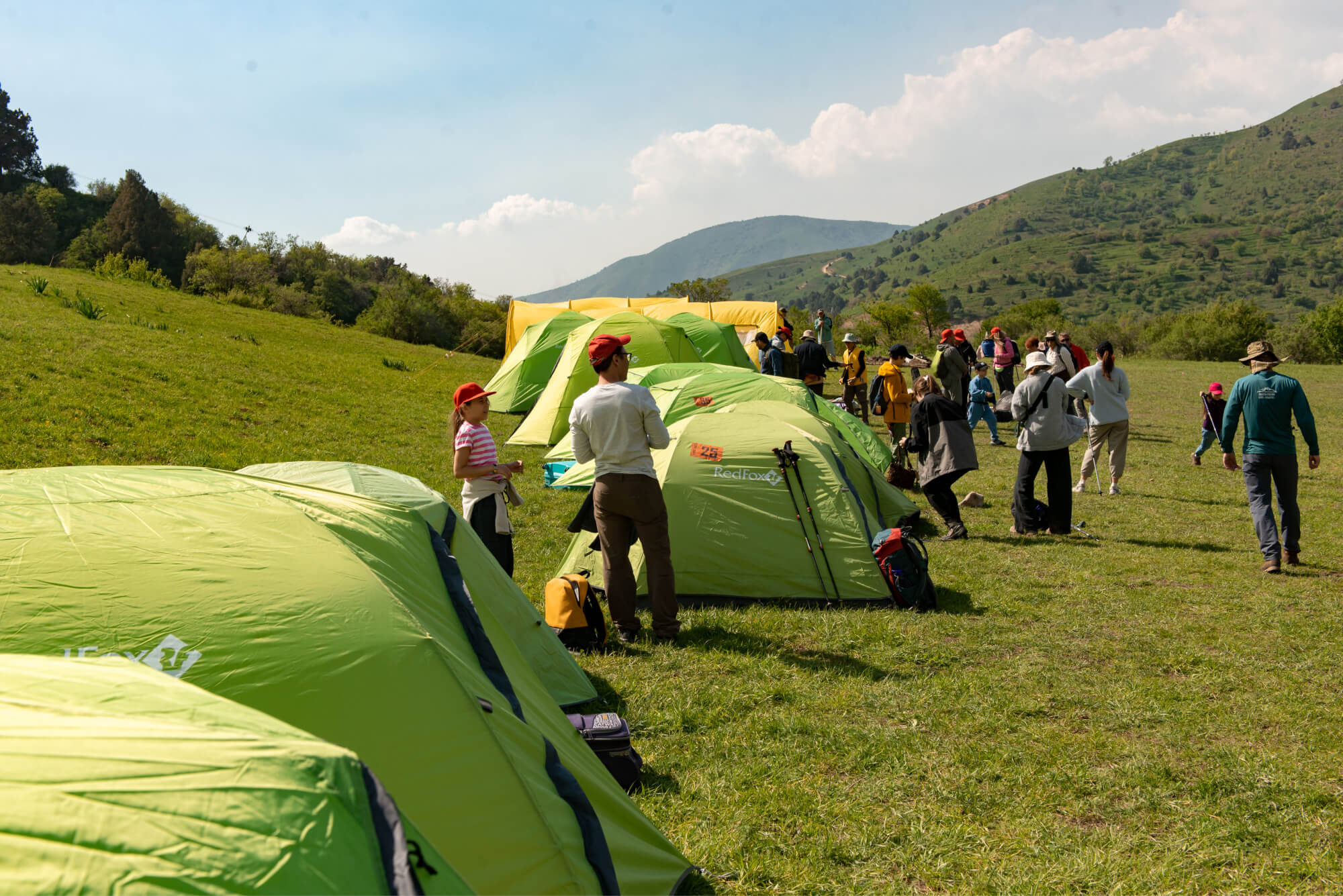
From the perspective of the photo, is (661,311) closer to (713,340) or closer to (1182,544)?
(713,340)

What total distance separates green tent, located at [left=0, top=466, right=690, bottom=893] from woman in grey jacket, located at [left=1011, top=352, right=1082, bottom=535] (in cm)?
759

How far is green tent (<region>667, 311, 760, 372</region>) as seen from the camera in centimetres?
1909

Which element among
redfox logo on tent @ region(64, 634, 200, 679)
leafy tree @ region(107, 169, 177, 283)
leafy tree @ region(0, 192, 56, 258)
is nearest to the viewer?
redfox logo on tent @ region(64, 634, 200, 679)

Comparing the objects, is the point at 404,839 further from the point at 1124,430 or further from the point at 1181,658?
the point at 1124,430

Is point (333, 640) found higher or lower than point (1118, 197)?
lower

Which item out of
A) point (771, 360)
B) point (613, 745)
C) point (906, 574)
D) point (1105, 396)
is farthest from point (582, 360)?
point (613, 745)

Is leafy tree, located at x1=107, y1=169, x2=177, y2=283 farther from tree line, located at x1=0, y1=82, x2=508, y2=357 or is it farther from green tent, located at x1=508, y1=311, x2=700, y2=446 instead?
green tent, located at x1=508, y1=311, x2=700, y2=446

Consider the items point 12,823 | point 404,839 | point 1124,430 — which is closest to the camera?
point 12,823

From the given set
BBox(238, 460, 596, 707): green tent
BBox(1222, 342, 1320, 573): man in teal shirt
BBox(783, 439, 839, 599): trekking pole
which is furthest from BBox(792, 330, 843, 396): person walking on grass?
BBox(238, 460, 596, 707): green tent

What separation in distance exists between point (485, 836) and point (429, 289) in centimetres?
4824

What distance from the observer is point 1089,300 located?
10744 centimetres

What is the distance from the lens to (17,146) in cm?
6144

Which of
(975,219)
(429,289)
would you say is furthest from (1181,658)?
(975,219)

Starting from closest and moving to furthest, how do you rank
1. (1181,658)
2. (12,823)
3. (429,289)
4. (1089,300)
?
(12,823)
(1181,658)
(429,289)
(1089,300)
